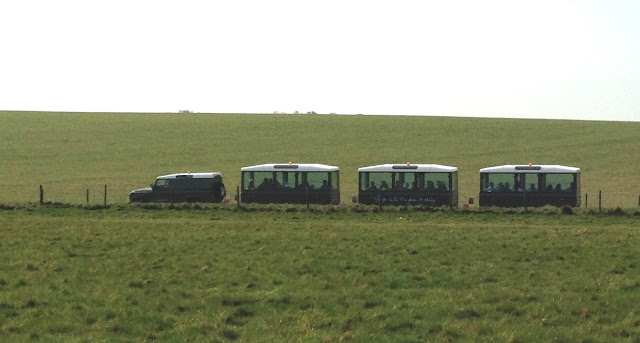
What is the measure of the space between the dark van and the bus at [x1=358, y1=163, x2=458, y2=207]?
6.84 meters

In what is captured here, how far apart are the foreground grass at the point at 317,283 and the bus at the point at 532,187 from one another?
1353cm

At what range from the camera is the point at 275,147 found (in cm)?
8188

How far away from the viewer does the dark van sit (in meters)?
47.8

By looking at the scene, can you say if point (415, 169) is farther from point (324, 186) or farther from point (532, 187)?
point (532, 187)

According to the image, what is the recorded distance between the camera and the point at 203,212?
41.0 m

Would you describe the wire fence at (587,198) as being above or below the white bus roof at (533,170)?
below

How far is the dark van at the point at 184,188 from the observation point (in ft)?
157

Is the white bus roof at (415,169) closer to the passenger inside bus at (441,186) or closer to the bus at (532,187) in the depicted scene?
the passenger inside bus at (441,186)

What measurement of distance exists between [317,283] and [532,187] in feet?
94.8

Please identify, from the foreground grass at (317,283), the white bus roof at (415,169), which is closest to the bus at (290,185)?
the white bus roof at (415,169)

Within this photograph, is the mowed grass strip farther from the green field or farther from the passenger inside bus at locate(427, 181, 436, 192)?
the passenger inside bus at locate(427, 181, 436, 192)

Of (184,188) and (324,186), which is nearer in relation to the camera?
(324,186)

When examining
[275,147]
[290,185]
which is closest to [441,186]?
[290,185]

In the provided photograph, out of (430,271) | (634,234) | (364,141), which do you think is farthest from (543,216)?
(364,141)
